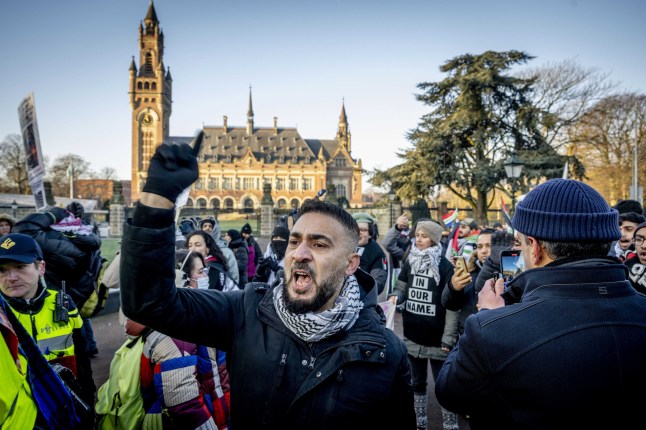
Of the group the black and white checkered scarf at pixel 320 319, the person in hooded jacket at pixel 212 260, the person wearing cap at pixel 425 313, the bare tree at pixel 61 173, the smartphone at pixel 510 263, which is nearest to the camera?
the black and white checkered scarf at pixel 320 319

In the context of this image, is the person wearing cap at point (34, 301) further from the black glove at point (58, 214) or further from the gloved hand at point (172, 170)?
the gloved hand at point (172, 170)

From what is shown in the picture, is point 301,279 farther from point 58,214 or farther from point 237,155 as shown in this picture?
point 237,155

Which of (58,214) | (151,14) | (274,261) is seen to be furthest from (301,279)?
(151,14)

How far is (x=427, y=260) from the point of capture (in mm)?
4555

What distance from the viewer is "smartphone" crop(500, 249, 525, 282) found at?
8.66 feet

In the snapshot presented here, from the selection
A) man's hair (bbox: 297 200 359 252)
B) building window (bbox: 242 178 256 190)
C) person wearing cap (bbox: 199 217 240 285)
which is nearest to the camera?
man's hair (bbox: 297 200 359 252)

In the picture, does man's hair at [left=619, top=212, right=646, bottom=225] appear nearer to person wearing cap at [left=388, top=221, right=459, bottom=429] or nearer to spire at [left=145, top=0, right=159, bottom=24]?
person wearing cap at [left=388, top=221, right=459, bottom=429]

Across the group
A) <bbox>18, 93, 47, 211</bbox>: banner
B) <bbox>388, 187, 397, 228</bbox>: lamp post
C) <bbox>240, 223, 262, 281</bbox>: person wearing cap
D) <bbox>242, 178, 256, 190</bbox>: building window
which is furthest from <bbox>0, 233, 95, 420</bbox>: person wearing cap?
<bbox>242, 178, 256, 190</bbox>: building window

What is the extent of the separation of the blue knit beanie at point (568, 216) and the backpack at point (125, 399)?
2365 millimetres

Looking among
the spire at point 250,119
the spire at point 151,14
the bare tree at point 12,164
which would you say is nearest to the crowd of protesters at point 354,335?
the bare tree at point 12,164

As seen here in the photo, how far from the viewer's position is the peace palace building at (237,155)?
239 feet

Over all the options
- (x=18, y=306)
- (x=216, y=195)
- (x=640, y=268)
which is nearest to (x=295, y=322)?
(x=18, y=306)

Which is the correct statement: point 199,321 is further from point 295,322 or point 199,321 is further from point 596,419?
point 596,419

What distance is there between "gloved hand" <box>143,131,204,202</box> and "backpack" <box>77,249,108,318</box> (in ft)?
13.7
